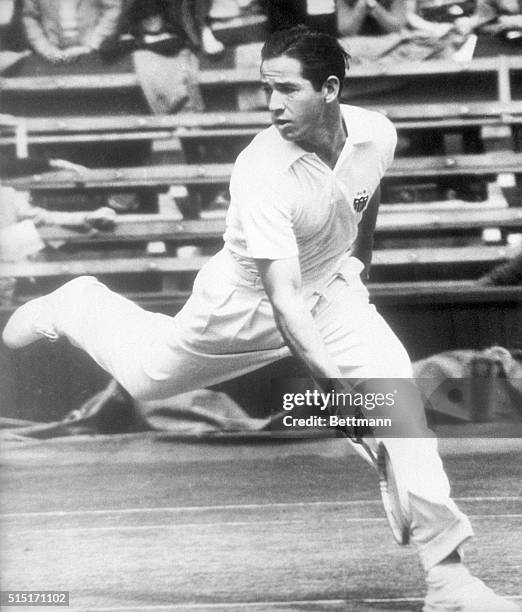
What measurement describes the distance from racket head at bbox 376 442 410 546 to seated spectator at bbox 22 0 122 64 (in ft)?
4.32

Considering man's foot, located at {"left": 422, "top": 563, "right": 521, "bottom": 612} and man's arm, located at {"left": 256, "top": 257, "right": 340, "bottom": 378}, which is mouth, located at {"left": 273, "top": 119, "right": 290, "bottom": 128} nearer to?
man's arm, located at {"left": 256, "top": 257, "right": 340, "bottom": 378}

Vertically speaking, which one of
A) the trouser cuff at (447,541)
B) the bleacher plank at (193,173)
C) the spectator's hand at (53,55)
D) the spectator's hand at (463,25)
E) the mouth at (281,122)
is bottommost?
the trouser cuff at (447,541)

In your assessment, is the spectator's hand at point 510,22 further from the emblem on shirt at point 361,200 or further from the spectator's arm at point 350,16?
the emblem on shirt at point 361,200

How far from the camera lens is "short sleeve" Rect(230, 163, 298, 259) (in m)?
2.12

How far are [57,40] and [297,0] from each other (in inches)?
24.5

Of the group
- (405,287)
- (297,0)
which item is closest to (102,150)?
(297,0)

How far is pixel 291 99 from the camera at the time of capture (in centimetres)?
221

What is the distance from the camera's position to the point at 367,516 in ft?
8.88

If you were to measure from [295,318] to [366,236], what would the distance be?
1.57ft

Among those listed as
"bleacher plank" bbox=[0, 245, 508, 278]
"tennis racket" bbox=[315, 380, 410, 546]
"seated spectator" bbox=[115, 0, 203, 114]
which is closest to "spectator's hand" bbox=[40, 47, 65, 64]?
"seated spectator" bbox=[115, 0, 203, 114]

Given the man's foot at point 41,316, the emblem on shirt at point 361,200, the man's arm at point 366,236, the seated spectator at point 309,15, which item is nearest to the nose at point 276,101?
the emblem on shirt at point 361,200

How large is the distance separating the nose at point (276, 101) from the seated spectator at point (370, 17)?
60 centimetres

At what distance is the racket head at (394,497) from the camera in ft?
6.97

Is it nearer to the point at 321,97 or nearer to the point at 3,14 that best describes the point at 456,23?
the point at 321,97
